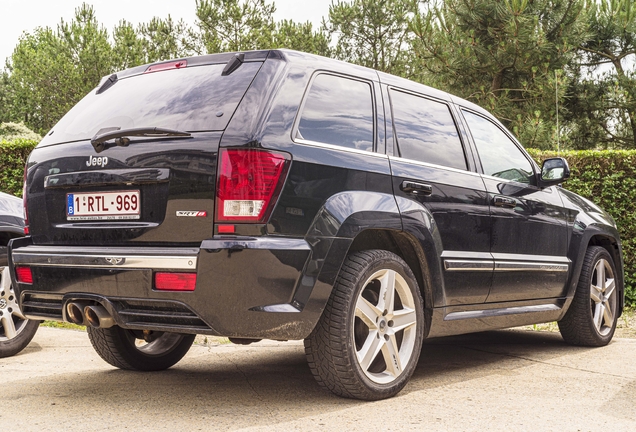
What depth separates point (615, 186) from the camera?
9.04m

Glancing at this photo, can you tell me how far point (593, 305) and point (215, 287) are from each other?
4085 mm

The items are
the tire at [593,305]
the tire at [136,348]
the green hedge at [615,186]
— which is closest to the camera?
the tire at [136,348]

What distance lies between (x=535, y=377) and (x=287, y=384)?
160 centimetres

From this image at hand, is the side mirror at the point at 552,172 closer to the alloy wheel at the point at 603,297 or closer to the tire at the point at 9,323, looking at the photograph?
the alloy wheel at the point at 603,297

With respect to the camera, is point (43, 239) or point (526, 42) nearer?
point (43, 239)

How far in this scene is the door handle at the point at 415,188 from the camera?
13.8ft

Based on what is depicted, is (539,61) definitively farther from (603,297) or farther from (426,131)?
(426,131)

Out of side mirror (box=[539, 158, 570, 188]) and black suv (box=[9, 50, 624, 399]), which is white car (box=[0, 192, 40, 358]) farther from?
side mirror (box=[539, 158, 570, 188])

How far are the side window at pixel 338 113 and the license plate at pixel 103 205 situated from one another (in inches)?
34.3

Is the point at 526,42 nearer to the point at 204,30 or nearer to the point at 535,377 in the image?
the point at 535,377

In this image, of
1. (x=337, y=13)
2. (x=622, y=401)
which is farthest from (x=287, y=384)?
(x=337, y=13)

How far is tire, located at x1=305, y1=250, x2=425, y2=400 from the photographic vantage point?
376 cm

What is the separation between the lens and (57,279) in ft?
12.6

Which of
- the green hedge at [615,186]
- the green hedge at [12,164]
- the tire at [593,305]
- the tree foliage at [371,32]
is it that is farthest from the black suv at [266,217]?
the tree foliage at [371,32]
